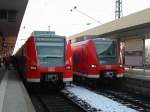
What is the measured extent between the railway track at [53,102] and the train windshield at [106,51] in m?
3.12

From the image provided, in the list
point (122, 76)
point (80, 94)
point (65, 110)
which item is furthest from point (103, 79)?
point (65, 110)

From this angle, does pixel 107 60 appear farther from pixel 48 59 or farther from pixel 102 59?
pixel 48 59

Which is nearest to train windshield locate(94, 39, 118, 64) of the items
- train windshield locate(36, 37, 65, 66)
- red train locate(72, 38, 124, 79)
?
red train locate(72, 38, 124, 79)

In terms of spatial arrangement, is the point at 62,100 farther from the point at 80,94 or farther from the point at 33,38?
the point at 33,38

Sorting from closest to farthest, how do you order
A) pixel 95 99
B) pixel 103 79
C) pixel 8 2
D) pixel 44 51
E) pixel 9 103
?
pixel 9 103 < pixel 95 99 < pixel 44 51 < pixel 103 79 < pixel 8 2

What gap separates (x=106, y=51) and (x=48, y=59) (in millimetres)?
4371

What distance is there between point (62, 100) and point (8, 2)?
12.0 meters

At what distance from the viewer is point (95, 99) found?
15.8 metres

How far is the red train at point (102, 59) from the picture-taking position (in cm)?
2036

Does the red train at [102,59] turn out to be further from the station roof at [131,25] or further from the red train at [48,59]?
the red train at [48,59]

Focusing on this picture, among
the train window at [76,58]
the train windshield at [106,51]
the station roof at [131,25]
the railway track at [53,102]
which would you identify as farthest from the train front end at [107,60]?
the railway track at [53,102]

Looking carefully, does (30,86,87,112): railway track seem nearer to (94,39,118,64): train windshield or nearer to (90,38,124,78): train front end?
(90,38,124,78): train front end

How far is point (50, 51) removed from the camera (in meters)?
17.5

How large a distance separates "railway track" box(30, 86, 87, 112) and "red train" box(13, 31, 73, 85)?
2.53 feet
